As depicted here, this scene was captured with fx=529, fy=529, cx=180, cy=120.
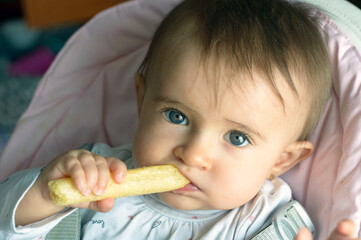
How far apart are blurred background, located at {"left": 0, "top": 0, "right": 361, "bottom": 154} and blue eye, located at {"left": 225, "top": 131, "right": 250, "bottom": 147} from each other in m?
1.20

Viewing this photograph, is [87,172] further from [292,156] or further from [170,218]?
[292,156]

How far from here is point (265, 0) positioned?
0.94 meters

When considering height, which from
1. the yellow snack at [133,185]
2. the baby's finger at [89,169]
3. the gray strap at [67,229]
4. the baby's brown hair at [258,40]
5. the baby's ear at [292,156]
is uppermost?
the baby's brown hair at [258,40]

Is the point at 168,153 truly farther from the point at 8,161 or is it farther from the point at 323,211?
the point at 8,161

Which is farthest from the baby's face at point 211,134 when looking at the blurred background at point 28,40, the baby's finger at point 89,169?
the blurred background at point 28,40

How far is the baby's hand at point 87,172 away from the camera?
78 cm

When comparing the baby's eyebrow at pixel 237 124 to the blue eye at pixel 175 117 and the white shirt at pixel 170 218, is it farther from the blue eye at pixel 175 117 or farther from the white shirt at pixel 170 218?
the white shirt at pixel 170 218

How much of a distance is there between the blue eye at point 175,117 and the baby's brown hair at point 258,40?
0.28 ft

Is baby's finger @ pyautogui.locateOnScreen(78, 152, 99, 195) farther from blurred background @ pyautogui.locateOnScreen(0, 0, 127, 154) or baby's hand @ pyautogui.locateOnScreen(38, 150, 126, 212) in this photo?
blurred background @ pyautogui.locateOnScreen(0, 0, 127, 154)

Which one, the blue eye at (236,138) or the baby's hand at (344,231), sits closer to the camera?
the baby's hand at (344,231)

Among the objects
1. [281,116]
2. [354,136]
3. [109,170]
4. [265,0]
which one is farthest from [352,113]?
[109,170]

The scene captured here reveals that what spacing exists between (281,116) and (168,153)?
0.64ft

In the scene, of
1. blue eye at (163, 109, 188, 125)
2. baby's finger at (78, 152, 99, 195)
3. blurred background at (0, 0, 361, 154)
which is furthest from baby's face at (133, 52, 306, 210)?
blurred background at (0, 0, 361, 154)

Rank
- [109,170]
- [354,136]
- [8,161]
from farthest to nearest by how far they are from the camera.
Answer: [8,161] < [354,136] < [109,170]
